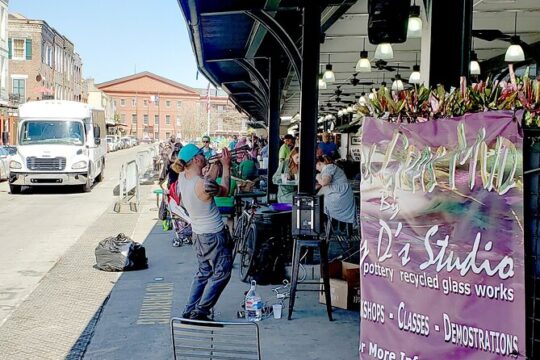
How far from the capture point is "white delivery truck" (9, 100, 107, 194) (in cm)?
2083

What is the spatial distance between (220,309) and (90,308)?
158cm

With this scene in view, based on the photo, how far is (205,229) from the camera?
6152mm

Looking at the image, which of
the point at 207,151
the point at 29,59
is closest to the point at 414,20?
the point at 207,151

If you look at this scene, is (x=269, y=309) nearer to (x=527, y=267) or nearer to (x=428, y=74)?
(x=428, y=74)

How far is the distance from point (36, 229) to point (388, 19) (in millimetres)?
9736

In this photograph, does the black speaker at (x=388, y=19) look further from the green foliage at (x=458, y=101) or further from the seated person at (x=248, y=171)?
the seated person at (x=248, y=171)

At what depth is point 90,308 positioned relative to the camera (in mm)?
7508

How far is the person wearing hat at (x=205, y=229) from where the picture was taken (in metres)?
6.14

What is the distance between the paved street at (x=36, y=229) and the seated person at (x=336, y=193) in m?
4.22

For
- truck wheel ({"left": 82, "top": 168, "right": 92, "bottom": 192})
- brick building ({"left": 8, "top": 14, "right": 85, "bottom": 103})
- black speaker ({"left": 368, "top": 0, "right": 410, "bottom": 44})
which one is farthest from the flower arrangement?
brick building ({"left": 8, "top": 14, "right": 85, "bottom": 103})

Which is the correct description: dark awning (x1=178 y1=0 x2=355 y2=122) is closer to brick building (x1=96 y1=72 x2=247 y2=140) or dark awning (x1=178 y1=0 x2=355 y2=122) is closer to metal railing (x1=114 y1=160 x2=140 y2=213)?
metal railing (x1=114 y1=160 x2=140 y2=213)

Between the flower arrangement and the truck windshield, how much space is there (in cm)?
1910

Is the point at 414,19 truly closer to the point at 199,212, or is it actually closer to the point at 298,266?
the point at 298,266

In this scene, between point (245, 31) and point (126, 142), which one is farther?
point (126, 142)
